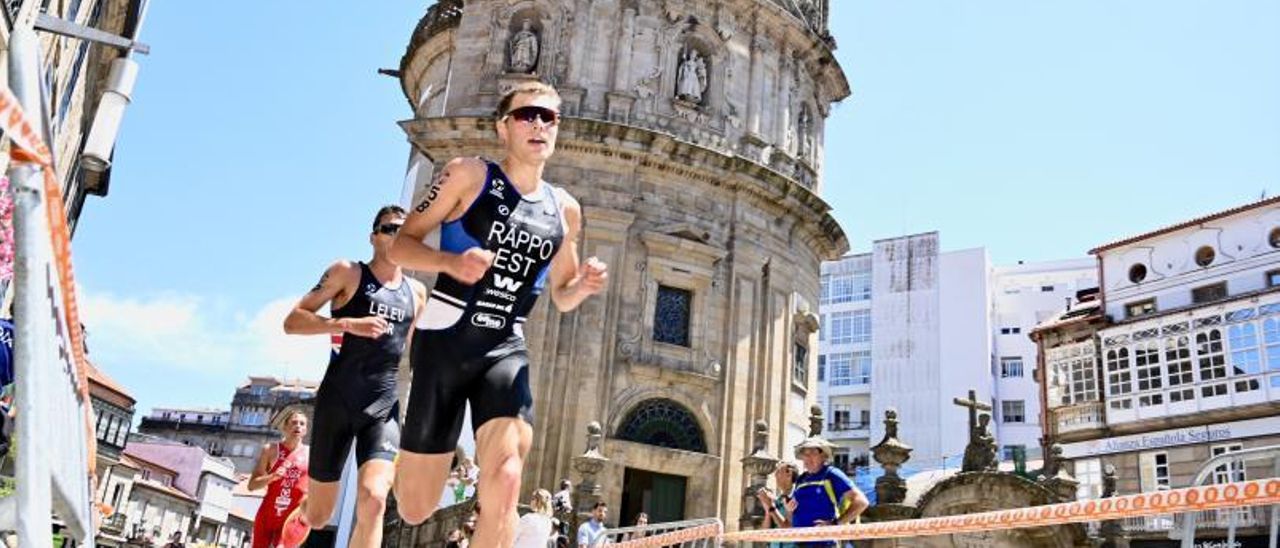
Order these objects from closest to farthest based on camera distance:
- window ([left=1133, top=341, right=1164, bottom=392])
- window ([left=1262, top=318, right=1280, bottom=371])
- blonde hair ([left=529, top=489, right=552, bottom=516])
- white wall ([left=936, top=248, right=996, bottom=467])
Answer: blonde hair ([left=529, top=489, right=552, bottom=516])
window ([left=1262, top=318, right=1280, bottom=371])
window ([left=1133, top=341, right=1164, bottom=392])
white wall ([left=936, top=248, right=996, bottom=467])

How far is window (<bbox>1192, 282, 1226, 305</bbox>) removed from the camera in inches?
1195

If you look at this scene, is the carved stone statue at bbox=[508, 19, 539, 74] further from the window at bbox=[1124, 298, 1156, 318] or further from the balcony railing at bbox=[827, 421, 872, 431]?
the balcony railing at bbox=[827, 421, 872, 431]

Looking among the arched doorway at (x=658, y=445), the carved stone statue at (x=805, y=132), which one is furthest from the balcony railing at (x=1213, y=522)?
the carved stone statue at (x=805, y=132)

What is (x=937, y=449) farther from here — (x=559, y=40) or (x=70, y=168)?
(x=70, y=168)

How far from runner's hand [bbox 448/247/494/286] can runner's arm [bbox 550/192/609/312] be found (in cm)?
66

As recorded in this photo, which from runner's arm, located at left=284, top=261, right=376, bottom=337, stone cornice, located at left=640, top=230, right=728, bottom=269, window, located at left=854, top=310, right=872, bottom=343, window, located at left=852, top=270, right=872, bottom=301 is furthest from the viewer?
window, located at left=852, top=270, right=872, bottom=301

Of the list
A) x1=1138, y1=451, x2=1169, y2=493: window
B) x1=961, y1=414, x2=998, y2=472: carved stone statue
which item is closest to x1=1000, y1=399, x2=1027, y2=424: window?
x1=1138, y1=451, x2=1169, y2=493: window

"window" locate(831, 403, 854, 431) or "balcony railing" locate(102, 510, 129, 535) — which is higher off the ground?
"window" locate(831, 403, 854, 431)

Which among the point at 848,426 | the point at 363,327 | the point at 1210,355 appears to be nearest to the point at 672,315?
the point at 1210,355

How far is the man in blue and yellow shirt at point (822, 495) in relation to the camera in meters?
7.59

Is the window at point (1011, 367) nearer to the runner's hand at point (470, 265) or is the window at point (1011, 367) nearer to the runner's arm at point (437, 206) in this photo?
the runner's arm at point (437, 206)

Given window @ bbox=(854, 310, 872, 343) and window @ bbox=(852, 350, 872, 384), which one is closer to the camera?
window @ bbox=(852, 350, 872, 384)

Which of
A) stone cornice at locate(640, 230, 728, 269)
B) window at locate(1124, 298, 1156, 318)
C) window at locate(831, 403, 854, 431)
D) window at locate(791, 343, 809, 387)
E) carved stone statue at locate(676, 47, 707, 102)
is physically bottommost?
window at locate(791, 343, 809, 387)

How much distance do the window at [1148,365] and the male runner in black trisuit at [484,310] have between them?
3132 centimetres
